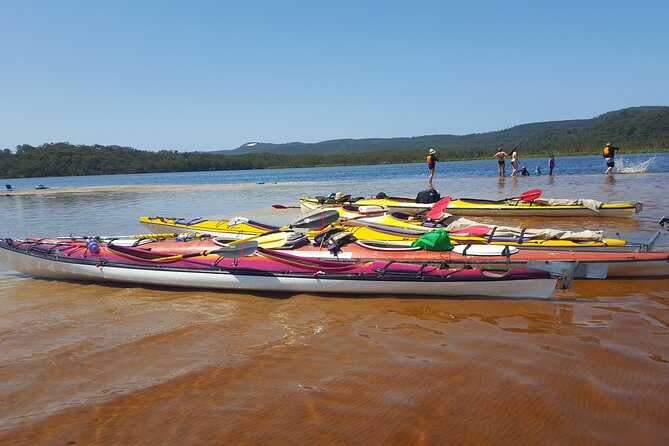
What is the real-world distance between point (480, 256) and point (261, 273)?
10.7 feet

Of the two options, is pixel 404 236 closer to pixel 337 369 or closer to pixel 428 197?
pixel 337 369

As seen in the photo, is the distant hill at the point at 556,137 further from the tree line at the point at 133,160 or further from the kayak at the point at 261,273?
the kayak at the point at 261,273

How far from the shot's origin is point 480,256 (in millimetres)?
6875

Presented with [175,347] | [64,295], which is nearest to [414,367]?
[175,347]

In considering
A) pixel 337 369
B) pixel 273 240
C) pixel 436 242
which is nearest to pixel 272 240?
pixel 273 240

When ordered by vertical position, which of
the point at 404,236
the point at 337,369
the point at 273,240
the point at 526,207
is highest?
the point at 273,240

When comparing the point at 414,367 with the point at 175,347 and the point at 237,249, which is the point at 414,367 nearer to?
the point at 175,347

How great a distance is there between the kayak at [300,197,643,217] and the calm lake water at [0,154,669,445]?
245 inches

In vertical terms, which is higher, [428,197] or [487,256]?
[428,197]

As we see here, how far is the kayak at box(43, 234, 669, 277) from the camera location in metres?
6.40

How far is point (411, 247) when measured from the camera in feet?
24.1

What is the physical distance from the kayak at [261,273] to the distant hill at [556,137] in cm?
6710

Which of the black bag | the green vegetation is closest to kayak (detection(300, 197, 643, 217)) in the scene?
the black bag

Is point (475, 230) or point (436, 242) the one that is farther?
point (475, 230)
